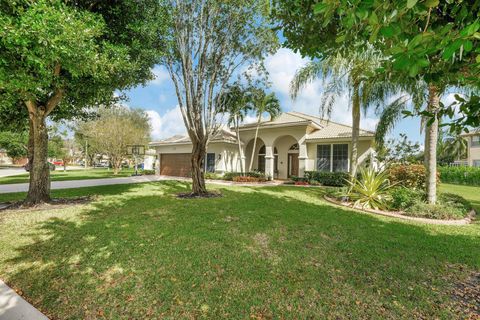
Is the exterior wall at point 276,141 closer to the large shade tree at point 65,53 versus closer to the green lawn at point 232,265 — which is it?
the green lawn at point 232,265

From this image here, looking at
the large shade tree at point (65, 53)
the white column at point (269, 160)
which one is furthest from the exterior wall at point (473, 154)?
the large shade tree at point (65, 53)

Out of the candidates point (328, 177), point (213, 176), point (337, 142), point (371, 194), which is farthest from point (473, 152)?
point (213, 176)

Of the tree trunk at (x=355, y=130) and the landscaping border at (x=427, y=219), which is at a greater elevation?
the tree trunk at (x=355, y=130)

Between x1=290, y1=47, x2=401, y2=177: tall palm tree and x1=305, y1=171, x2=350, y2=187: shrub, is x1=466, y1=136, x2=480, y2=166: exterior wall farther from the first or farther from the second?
x1=290, y1=47, x2=401, y2=177: tall palm tree

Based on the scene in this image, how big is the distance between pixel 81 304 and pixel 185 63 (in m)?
9.78

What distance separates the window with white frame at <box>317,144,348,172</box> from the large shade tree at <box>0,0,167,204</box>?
45.9ft

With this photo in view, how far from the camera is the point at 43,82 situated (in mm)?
6121

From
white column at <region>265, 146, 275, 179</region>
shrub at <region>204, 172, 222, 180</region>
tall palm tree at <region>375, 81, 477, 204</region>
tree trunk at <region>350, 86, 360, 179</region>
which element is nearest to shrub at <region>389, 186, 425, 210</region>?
tall palm tree at <region>375, 81, 477, 204</region>

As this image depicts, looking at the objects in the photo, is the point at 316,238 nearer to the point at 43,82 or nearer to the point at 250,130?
the point at 43,82

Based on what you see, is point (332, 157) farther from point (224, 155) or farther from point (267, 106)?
point (224, 155)

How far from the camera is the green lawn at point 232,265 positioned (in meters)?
3.08

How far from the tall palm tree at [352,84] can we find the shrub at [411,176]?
2712mm

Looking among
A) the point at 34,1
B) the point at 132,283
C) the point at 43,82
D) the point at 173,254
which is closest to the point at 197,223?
the point at 173,254

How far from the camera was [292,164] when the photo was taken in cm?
2127
